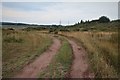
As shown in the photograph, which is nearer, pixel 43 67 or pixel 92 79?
pixel 92 79

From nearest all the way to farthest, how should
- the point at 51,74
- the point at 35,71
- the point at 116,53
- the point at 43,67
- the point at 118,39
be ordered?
the point at 51,74, the point at 35,71, the point at 43,67, the point at 116,53, the point at 118,39

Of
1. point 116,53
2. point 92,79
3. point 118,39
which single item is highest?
point 118,39

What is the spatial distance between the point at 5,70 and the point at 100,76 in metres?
3.91

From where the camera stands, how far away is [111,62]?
945 centimetres

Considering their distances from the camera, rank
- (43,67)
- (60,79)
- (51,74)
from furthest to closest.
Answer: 1. (43,67)
2. (51,74)
3. (60,79)

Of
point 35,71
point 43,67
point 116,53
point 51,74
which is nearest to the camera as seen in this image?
point 51,74

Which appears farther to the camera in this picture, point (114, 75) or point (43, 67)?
point (43, 67)

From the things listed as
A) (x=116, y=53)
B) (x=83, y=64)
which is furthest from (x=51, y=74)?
(x=116, y=53)

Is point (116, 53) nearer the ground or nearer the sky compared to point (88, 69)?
nearer the sky

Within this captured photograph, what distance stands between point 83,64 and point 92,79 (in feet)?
9.14

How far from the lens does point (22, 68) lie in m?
9.01

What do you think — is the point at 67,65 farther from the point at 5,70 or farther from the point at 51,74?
the point at 5,70

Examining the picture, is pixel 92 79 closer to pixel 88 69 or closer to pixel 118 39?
pixel 88 69

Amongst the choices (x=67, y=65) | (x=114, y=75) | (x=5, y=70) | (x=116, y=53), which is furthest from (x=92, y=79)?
(x=5, y=70)
